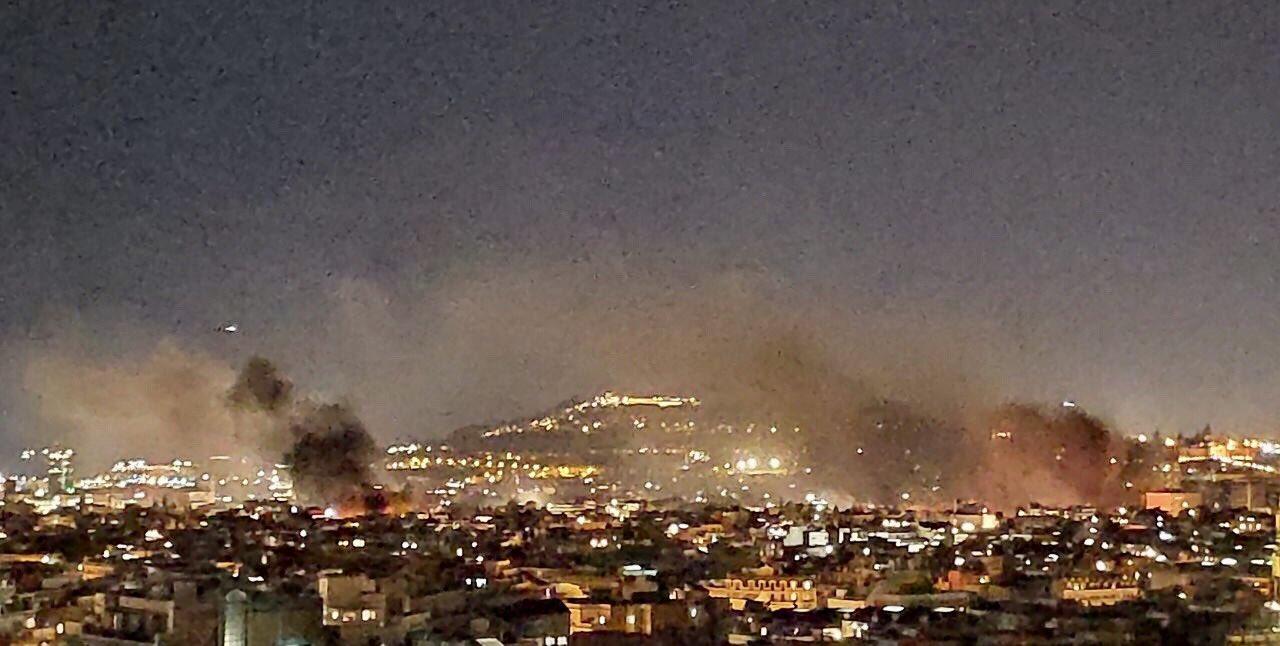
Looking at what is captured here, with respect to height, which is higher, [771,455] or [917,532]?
[771,455]

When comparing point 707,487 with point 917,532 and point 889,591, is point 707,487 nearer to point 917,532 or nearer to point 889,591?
point 917,532

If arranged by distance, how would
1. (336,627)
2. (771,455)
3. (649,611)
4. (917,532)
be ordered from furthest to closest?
(771,455) < (917,532) < (649,611) < (336,627)

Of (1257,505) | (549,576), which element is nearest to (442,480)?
(1257,505)

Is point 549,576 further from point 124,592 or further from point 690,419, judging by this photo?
point 690,419

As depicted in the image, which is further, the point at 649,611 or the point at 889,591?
the point at 889,591

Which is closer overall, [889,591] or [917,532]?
[889,591]

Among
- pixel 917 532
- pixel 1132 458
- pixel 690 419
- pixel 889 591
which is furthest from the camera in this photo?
pixel 690 419

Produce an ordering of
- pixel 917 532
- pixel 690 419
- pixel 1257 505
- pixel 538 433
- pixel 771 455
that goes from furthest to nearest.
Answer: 1. pixel 538 433
2. pixel 690 419
3. pixel 771 455
4. pixel 1257 505
5. pixel 917 532

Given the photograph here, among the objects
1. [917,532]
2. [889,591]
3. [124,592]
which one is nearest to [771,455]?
[917,532]

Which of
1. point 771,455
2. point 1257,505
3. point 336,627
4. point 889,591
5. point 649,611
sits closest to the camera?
point 336,627

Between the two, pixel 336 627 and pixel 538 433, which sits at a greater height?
pixel 538 433
